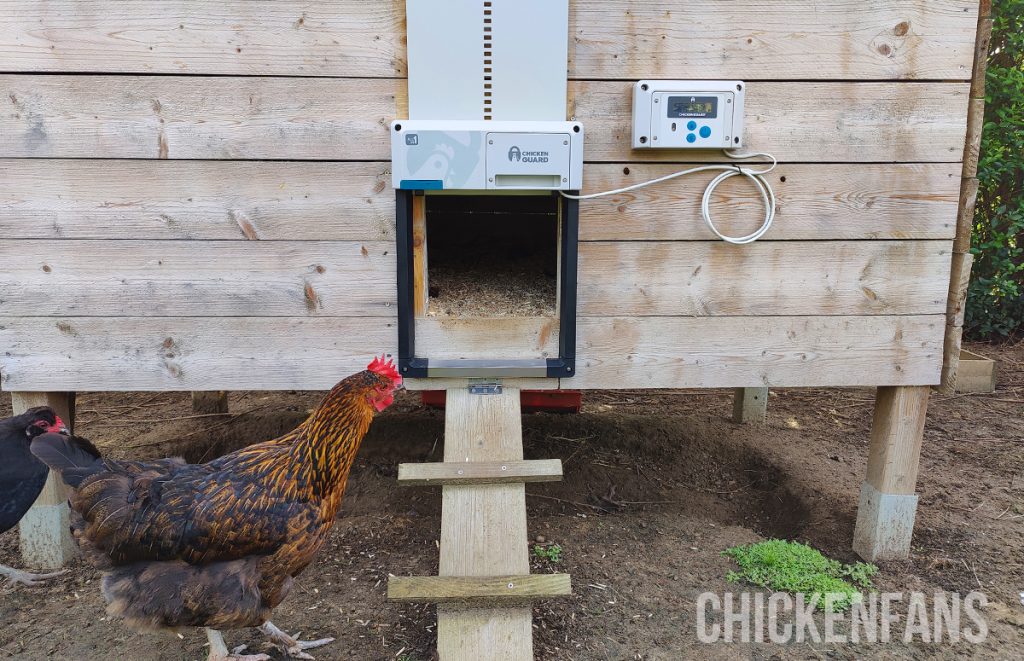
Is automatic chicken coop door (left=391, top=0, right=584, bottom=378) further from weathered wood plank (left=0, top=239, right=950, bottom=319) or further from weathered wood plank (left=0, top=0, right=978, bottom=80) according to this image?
weathered wood plank (left=0, top=239, right=950, bottom=319)

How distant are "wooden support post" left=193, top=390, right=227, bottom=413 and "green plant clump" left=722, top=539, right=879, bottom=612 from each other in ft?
9.73

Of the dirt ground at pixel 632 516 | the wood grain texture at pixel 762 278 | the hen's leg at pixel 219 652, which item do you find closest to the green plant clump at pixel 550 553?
the dirt ground at pixel 632 516

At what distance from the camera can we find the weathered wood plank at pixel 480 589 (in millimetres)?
1690

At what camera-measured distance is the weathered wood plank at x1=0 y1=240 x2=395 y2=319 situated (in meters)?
2.21

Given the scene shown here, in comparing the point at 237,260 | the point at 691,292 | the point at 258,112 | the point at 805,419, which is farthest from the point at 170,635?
the point at 805,419

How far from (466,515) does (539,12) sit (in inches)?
60.2

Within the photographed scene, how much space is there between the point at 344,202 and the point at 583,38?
0.92 m

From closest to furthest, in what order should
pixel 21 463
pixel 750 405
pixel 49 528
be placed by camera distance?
pixel 21 463, pixel 49 528, pixel 750 405

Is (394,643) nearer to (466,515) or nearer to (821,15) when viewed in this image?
(466,515)

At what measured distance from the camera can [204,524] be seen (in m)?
1.75

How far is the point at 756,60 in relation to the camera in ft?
7.18

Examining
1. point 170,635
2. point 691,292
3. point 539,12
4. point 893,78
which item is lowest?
point 170,635

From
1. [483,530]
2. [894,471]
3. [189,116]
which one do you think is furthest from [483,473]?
[894,471]

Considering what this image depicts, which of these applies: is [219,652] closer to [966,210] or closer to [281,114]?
[281,114]
